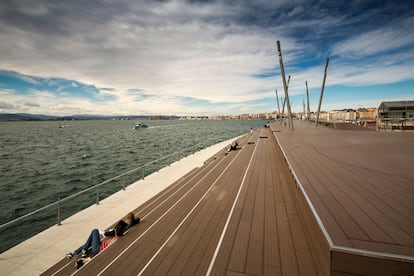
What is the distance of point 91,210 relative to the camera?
934 cm

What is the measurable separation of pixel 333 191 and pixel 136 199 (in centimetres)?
981

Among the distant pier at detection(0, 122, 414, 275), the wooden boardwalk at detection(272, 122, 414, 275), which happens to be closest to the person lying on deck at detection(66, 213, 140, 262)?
the distant pier at detection(0, 122, 414, 275)

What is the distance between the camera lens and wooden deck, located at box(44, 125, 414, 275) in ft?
8.10

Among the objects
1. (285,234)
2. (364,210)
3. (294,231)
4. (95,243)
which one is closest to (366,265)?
(364,210)

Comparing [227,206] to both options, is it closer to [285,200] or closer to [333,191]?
[285,200]

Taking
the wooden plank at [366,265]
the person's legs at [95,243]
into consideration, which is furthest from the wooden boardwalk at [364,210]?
the person's legs at [95,243]

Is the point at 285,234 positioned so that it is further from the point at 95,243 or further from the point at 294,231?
the point at 95,243

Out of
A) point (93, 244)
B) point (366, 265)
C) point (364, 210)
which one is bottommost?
point (93, 244)

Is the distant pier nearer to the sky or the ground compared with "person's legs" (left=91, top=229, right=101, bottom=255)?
nearer to the sky

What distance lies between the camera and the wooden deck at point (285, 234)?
2470 millimetres

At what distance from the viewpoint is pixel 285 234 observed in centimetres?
443

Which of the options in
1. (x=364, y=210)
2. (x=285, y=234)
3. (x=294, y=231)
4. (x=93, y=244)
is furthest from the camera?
(x=93, y=244)

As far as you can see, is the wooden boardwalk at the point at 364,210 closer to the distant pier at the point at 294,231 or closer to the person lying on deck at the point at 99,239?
the distant pier at the point at 294,231

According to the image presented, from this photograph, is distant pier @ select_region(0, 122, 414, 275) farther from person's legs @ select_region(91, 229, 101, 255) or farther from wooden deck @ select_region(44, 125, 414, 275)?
person's legs @ select_region(91, 229, 101, 255)
